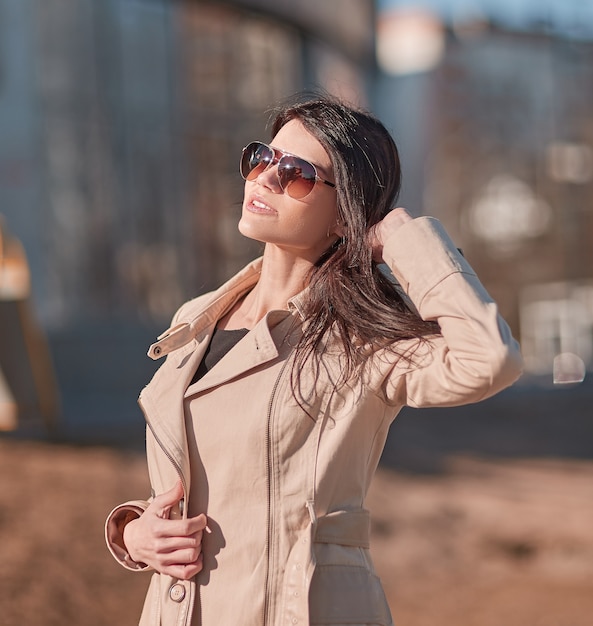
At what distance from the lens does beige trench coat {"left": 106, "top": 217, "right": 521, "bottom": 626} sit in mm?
2020

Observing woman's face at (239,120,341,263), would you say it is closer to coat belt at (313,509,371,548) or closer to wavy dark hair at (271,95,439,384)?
wavy dark hair at (271,95,439,384)

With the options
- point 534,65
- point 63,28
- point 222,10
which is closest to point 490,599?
point 63,28

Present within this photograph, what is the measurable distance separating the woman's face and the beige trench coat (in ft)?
0.64

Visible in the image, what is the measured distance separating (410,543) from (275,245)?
7034 mm

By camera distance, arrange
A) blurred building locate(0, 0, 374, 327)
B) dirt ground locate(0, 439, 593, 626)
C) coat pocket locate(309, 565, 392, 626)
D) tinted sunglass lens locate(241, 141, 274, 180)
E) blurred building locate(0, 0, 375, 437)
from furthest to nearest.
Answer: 1. blurred building locate(0, 0, 374, 327)
2. blurred building locate(0, 0, 375, 437)
3. dirt ground locate(0, 439, 593, 626)
4. tinted sunglass lens locate(241, 141, 274, 180)
5. coat pocket locate(309, 565, 392, 626)

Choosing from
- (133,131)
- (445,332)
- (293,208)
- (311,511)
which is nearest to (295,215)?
(293,208)

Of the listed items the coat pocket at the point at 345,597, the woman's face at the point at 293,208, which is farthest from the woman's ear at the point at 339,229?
the coat pocket at the point at 345,597

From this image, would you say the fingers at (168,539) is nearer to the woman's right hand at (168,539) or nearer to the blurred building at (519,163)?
the woman's right hand at (168,539)

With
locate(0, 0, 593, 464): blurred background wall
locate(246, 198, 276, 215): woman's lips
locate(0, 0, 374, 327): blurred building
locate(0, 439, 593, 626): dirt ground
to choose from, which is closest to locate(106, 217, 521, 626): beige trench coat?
locate(246, 198, 276, 215): woman's lips

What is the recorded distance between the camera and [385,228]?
2.14 metres

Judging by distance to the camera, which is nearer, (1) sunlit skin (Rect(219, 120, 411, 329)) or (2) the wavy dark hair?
(2) the wavy dark hair

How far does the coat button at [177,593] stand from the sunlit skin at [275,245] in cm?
4

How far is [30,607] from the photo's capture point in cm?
688

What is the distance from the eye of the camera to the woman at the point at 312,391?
2039 mm
